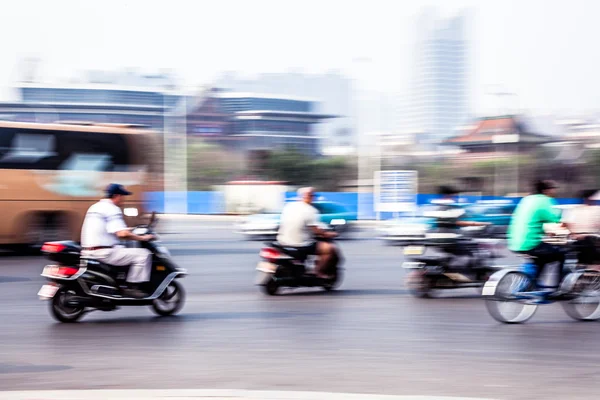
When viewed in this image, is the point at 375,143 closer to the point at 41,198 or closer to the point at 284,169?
the point at 284,169

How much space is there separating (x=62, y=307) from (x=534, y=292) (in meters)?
4.87

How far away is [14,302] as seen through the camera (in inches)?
488

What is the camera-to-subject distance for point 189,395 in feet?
19.3

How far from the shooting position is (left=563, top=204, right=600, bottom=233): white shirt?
36.5ft

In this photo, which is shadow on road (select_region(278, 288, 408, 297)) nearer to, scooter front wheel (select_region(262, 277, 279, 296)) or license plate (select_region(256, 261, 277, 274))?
scooter front wheel (select_region(262, 277, 279, 296))

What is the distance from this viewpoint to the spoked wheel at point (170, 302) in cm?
1079

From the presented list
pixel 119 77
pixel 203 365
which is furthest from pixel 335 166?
pixel 119 77

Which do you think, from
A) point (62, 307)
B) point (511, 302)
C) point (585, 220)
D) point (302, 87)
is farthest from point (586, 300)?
point (302, 87)

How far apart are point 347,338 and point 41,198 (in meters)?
12.9

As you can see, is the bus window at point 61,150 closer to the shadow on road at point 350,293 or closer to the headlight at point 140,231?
the shadow on road at point 350,293

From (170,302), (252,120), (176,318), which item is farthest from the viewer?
(252,120)

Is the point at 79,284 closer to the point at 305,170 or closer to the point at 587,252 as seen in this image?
the point at 587,252

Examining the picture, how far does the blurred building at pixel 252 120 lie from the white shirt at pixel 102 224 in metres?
106

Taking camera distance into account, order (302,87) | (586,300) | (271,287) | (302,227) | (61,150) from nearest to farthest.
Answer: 1. (586,300)
2. (302,227)
3. (271,287)
4. (61,150)
5. (302,87)
